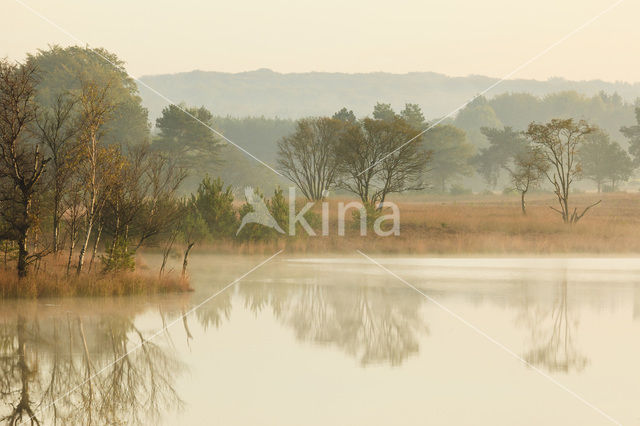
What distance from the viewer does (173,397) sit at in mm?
10602

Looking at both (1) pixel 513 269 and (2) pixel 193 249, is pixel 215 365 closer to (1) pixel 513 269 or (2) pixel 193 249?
(1) pixel 513 269

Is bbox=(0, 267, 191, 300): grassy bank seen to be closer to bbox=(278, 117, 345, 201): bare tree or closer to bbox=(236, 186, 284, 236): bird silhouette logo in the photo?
bbox=(236, 186, 284, 236): bird silhouette logo

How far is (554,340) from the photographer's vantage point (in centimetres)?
1523

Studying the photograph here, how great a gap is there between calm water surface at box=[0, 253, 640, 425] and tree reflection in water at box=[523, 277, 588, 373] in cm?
5

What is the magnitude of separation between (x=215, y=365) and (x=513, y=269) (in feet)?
67.2

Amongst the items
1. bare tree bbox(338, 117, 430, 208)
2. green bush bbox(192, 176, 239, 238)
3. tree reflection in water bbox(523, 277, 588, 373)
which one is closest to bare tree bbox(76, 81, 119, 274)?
tree reflection in water bbox(523, 277, 588, 373)

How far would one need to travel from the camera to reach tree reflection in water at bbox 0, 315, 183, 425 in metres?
9.74

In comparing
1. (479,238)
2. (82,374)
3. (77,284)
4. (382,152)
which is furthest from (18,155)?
(382,152)

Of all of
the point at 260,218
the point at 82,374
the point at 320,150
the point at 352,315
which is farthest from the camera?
the point at 320,150

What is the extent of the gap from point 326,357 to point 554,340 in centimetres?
492

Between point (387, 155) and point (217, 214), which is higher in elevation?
point (387, 155)

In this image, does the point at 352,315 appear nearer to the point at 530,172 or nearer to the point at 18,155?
the point at 18,155

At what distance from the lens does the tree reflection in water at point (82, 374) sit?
9.74 m

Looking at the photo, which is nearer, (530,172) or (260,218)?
(260,218)
